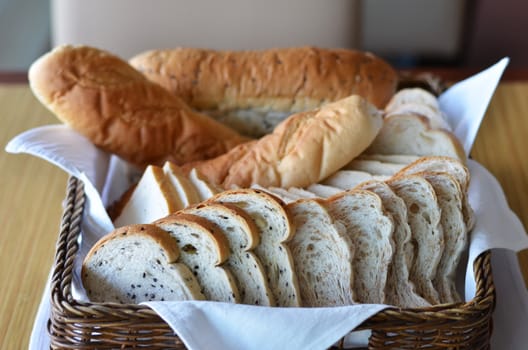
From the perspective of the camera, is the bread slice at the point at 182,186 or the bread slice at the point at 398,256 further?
the bread slice at the point at 182,186

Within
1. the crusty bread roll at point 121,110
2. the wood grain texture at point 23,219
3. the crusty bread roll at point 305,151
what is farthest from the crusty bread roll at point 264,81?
the wood grain texture at point 23,219

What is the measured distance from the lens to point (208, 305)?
1183 millimetres

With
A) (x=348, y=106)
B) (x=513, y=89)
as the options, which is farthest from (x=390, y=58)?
(x=348, y=106)

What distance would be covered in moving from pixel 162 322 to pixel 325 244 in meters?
0.30

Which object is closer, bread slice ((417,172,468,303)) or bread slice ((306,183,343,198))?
bread slice ((417,172,468,303))

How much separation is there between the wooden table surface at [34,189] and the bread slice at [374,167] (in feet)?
1.06

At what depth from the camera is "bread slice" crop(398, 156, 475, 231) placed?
1431 millimetres

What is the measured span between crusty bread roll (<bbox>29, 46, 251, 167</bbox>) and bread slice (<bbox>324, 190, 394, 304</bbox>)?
526 mm

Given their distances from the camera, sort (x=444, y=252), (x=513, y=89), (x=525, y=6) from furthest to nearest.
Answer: (x=525, y=6) < (x=513, y=89) < (x=444, y=252)

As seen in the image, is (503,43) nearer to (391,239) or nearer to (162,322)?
(391,239)

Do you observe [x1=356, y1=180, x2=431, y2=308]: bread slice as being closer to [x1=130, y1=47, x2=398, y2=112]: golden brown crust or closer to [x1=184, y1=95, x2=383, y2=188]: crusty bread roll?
[x1=184, y1=95, x2=383, y2=188]: crusty bread roll

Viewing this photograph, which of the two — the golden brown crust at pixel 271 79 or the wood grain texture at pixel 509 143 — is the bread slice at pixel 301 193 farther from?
the wood grain texture at pixel 509 143

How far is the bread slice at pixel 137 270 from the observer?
1262 millimetres

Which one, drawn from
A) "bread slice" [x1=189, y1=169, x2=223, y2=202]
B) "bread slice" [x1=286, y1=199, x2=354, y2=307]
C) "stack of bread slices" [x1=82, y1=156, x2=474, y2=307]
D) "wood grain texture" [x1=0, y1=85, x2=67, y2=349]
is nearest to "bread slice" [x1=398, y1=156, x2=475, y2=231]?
"stack of bread slices" [x1=82, y1=156, x2=474, y2=307]
